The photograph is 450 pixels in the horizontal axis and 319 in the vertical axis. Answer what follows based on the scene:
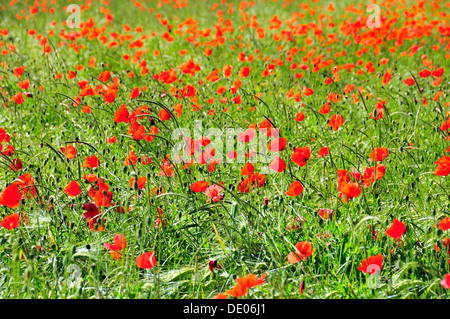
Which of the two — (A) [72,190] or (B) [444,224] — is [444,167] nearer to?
(B) [444,224]

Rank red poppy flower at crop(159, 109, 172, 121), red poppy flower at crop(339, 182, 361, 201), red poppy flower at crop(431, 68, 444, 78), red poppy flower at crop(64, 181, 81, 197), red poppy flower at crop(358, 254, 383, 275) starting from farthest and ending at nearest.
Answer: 1. red poppy flower at crop(431, 68, 444, 78)
2. red poppy flower at crop(159, 109, 172, 121)
3. red poppy flower at crop(64, 181, 81, 197)
4. red poppy flower at crop(339, 182, 361, 201)
5. red poppy flower at crop(358, 254, 383, 275)

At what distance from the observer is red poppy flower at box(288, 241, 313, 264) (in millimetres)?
1949

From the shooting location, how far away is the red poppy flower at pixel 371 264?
6.09 feet

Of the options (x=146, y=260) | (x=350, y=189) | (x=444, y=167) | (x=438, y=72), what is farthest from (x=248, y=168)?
(x=438, y=72)

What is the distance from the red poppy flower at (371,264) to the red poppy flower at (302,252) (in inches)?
7.7

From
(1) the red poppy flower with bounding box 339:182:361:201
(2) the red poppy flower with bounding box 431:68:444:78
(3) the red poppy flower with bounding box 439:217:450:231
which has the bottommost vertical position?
(3) the red poppy flower with bounding box 439:217:450:231

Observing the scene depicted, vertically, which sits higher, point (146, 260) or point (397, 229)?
point (397, 229)

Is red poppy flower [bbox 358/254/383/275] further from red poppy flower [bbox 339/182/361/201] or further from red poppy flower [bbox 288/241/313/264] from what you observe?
red poppy flower [bbox 339/182/361/201]

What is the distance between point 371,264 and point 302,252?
0.26m

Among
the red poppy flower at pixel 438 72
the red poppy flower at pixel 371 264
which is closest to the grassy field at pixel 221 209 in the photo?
the red poppy flower at pixel 371 264

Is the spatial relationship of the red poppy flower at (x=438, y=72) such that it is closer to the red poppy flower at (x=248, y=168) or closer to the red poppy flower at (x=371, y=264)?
the red poppy flower at (x=248, y=168)

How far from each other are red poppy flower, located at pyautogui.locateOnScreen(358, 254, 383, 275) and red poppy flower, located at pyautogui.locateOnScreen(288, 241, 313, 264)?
20 cm

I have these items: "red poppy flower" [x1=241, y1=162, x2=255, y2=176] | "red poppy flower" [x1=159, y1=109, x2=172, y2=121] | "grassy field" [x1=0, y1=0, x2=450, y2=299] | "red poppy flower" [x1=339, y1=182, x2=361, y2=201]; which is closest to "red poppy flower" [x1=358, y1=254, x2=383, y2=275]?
"grassy field" [x1=0, y1=0, x2=450, y2=299]

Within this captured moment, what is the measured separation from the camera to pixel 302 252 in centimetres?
199
